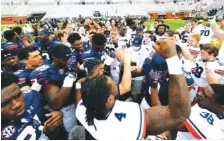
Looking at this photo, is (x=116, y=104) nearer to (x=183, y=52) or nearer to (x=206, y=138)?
(x=206, y=138)

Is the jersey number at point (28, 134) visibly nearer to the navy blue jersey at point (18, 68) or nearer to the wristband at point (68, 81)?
the wristband at point (68, 81)

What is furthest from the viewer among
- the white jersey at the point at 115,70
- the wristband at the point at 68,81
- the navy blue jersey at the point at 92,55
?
the navy blue jersey at the point at 92,55

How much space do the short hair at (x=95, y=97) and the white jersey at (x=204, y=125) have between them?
0.91m

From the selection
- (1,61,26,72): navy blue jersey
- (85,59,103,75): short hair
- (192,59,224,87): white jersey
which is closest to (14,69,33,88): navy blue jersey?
(1,61,26,72): navy blue jersey

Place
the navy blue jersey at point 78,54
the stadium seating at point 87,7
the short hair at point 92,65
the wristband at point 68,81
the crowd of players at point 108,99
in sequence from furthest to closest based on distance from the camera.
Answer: the stadium seating at point 87,7, the navy blue jersey at point 78,54, the short hair at point 92,65, the wristband at point 68,81, the crowd of players at point 108,99

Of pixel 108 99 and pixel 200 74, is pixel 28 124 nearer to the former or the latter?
pixel 108 99

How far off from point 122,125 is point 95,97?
11.1 inches

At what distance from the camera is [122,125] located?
2.20 meters

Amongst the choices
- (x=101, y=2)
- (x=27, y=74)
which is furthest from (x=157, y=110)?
(x=101, y=2)

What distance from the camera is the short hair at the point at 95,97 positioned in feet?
7.30

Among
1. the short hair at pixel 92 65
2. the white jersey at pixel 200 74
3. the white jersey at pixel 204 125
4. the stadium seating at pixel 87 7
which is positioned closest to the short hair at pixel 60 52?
the short hair at pixel 92 65

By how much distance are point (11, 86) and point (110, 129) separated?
3.24 ft

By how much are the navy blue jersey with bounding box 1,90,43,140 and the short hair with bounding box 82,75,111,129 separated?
2.20ft

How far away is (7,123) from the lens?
2553mm
